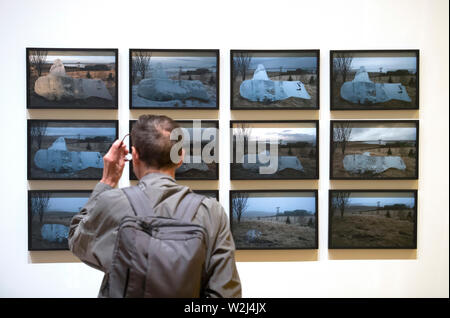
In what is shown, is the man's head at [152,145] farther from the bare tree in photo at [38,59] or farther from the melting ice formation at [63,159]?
the bare tree in photo at [38,59]

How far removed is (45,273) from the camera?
2.78 m

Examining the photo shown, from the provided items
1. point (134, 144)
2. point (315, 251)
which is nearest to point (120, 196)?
point (134, 144)

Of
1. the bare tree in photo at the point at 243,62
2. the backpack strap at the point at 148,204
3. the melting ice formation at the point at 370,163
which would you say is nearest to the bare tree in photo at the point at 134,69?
the bare tree in photo at the point at 243,62

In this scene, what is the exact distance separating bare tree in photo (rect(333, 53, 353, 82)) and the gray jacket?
1.71m

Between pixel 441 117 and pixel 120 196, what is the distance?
253 cm

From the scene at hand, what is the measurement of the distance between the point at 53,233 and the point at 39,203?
242 millimetres

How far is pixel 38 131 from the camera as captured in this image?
272cm

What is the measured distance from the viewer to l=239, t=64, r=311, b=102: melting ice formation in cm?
277

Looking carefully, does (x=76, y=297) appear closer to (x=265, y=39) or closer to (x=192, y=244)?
(x=192, y=244)

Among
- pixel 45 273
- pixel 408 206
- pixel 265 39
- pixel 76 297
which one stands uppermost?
pixel 265 39

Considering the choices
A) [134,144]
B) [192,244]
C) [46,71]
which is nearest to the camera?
[192,244]

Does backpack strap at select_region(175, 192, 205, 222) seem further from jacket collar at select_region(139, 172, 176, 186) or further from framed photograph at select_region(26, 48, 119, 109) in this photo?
framed photograph at select_region(26, 48, 119, 109)

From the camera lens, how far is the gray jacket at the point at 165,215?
1.52 metres

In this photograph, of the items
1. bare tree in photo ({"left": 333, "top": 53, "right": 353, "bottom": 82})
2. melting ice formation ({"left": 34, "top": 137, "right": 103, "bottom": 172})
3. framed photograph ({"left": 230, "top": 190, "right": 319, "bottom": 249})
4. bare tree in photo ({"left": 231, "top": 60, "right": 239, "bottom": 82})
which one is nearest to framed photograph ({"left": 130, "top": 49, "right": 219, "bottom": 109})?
bare tree in photo ({"left": 231, "top": 60, "right": 239, "bottom": 82})
